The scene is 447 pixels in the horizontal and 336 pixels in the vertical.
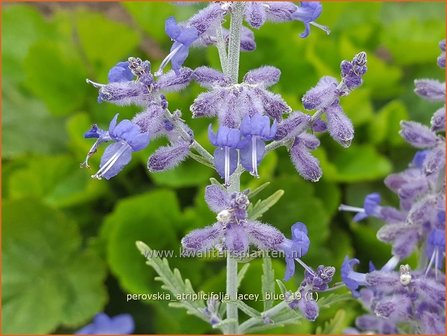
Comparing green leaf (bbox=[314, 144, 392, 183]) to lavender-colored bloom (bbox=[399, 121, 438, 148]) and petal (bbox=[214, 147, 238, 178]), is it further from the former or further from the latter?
petal (bbox=[214, 147, 238, 178])

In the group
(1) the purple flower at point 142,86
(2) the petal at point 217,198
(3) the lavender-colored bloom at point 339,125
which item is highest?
(1) the purple flower at point 142,86

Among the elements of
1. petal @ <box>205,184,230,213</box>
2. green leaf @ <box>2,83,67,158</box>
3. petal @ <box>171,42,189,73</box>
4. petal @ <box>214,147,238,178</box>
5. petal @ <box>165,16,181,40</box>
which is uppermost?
petal @ <box>165,16,181,40</box>

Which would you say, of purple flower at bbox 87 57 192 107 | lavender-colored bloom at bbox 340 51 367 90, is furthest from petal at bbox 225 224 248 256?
lavender-colored bloom at bbox 340 51 367 90

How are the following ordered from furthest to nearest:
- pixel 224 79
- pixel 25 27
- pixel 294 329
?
pixel 25 27
pixel 294 329
pixel 224 79

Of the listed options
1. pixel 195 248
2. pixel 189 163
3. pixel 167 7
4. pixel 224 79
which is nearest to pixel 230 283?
pixel 195 248

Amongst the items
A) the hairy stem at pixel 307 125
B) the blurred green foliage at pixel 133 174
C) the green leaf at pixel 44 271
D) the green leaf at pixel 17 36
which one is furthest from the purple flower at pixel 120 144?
the green leaf at pixel 17 36

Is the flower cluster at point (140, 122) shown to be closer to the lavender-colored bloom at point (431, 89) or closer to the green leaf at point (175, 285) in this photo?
the green leaf at point (175, 285)

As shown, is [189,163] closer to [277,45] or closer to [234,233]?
[277,45]
